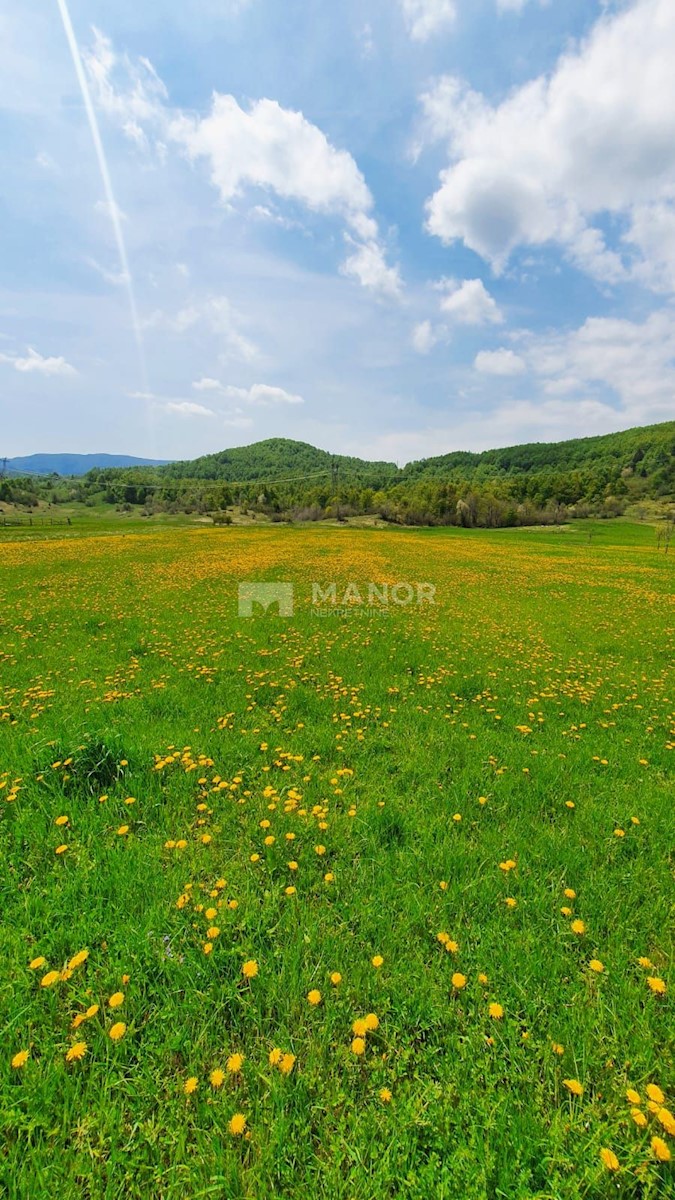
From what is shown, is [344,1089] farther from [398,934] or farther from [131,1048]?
[131,1048]

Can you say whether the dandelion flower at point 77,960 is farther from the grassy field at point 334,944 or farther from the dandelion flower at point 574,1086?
the dandelion flower at point 574,1086

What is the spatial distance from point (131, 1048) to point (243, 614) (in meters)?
10.5

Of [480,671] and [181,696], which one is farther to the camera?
[480,671]

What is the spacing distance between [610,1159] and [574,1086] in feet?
0.87

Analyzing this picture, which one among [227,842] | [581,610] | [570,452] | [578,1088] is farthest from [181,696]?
[570,452]

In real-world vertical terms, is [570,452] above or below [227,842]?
above

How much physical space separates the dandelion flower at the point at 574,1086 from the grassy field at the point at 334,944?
1.7 inches

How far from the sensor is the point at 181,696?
657 cm

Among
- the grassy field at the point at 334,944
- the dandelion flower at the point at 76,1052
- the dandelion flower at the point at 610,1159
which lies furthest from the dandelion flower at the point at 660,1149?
the dandelion flower at the point at 76,1052

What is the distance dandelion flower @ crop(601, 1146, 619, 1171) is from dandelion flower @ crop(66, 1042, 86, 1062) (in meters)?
2.43

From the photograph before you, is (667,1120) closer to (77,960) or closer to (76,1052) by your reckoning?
(76,1052)

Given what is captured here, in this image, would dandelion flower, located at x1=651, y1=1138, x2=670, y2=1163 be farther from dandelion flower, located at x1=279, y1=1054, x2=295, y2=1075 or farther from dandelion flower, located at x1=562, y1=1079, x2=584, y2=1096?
dandelion flower, located at x1=279, y1=1054, x2=295, y2=1075

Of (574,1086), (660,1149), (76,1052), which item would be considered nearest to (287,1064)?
(76,1052)

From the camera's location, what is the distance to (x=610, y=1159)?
1.77m
